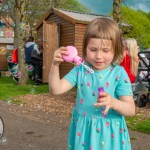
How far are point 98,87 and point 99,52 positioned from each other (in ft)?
0.91

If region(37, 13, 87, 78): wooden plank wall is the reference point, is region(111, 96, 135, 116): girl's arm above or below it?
below

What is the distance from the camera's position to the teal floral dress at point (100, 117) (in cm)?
231

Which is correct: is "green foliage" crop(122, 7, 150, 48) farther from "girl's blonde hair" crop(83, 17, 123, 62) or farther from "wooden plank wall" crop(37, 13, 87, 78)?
"girl's blonde hair" crop(83, 17, 123, 62)

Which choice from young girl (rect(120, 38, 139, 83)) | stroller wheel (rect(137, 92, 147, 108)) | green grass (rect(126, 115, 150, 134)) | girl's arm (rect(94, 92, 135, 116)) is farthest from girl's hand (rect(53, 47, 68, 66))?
stroller wheel (rect(137, 92, 147, 108))

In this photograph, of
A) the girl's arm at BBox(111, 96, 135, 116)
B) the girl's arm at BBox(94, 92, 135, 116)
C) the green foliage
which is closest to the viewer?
the girl's arm at BBox(94, 92, 135, 116)

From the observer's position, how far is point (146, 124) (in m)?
5.77

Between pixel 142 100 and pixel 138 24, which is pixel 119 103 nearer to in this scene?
pixel 142 100

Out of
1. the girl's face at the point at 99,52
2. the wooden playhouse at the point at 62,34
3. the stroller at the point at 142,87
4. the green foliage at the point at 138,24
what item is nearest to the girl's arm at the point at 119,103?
the girl's face at the point at 99,52

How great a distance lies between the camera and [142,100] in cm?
752

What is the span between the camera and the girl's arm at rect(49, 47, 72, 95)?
7.08 feet

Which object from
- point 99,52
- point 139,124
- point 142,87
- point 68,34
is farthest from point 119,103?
point 68,34

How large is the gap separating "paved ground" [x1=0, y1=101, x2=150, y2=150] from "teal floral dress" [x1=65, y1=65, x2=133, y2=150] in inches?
89.7

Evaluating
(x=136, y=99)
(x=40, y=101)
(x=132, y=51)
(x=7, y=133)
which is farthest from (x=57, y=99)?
(x=7, y=133)

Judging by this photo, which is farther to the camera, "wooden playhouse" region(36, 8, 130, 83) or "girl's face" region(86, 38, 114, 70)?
"wooden playhouse" region(36, 8, 130, 83)
